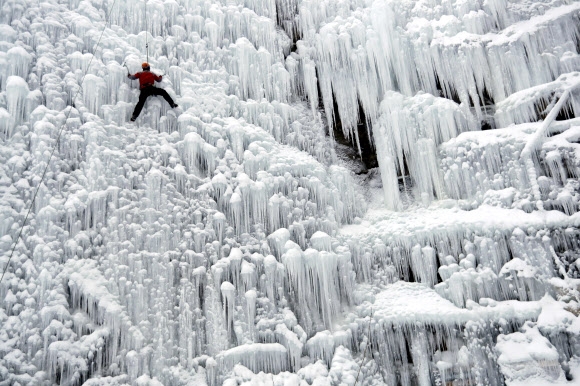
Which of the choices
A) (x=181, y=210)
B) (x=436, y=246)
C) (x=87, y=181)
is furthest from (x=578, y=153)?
(x=87, y=181)

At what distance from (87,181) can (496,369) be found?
492 cm

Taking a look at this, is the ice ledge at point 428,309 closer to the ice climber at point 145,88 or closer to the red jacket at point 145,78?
the ice climber at point 145,88

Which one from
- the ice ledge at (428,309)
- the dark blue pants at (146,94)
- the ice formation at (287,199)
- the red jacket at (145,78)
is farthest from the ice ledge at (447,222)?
the red jacket at (145,78)

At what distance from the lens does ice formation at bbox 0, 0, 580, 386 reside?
A: 4781mm

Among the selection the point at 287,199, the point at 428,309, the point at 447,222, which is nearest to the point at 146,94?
the point at 287,199

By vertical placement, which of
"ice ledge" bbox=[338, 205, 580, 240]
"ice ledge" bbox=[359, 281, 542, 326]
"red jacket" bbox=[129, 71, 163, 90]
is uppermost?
"red jacket" bbox=[129, 71, 163, 90]

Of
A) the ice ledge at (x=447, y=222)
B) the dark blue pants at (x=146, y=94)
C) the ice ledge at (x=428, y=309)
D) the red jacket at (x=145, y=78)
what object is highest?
the red jacket at (x=145, y=78)

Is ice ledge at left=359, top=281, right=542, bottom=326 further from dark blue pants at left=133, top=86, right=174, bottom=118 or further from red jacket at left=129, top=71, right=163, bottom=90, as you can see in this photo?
red jacket at left=129, top=71, right=163, bottom=90

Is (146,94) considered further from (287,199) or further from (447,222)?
(447,222)

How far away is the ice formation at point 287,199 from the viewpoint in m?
4.78

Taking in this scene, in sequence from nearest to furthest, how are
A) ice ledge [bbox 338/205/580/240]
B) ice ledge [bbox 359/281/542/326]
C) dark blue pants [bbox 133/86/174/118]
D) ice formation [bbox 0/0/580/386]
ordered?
ice formation [bbox 0/0/580/386], ice ledge [bbox 359/281/542/326], ice ledge [bbox 338/205/580/240], dark blue pants [bbox 133/86/174/118]

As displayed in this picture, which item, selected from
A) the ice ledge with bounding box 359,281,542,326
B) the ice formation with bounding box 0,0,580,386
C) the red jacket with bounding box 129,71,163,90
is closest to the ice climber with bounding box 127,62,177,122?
the red jacket with bounding box 129,71,163,90

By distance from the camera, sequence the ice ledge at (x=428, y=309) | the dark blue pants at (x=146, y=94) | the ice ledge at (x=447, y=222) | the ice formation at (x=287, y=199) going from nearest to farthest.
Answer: the ice formation at (x=287, y=199) → the ice ledge at (x=428, y=309) → the ice ledge at (x=447, y=222) → the dark blue pants at (x=146, y=94)

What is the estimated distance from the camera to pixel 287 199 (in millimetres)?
5770
